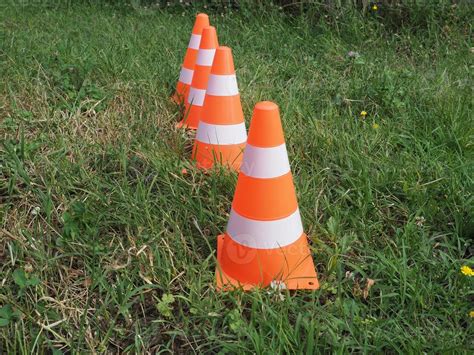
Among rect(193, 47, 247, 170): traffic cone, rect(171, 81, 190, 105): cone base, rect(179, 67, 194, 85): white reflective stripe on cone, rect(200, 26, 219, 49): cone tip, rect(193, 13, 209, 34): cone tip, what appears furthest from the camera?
rect(193, 13, 209, 34): cone tip

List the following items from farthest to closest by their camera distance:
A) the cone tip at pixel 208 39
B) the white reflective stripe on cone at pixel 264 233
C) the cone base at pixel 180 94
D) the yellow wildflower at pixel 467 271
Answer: the cone base at pixel 180 94
the cone tip at pixel 208 39
the white reflective stripe on cone at pixel 264 233
the yellow wildflower at pixel 467 271

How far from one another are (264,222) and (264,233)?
0.14 ft

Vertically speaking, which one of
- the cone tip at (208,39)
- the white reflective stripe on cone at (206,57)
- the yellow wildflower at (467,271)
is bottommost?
the yellow wildflower at (467,271)

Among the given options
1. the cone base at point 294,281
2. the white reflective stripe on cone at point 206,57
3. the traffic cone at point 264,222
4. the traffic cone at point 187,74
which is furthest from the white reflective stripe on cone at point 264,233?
the traffic cone at point 187,74

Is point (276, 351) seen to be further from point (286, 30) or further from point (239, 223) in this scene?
point (286, 30)

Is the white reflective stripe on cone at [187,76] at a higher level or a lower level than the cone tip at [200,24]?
lower

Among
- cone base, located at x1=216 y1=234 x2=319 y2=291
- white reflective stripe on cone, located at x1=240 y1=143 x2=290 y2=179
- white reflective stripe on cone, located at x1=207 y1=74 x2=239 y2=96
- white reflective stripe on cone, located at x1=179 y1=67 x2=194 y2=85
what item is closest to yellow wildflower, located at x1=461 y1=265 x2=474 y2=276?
cone base, located at x1=216 y1=234 x2=319 y2=291

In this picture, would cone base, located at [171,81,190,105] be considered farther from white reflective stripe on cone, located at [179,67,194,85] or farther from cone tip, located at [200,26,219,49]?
cone tip, located at [200,26,219,49]

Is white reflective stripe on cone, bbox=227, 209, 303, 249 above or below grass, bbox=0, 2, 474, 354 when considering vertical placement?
above

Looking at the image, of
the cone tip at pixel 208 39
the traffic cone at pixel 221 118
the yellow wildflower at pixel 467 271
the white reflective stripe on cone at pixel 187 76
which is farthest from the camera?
the white reflective stripe on cone at pixel 187 76

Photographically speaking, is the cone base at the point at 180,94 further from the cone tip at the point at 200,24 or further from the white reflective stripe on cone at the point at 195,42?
the cone tip at the point at 200,24

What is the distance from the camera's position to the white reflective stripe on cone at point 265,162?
1.97 meters

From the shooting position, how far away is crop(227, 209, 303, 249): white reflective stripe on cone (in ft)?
6.47

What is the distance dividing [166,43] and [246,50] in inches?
29.6
